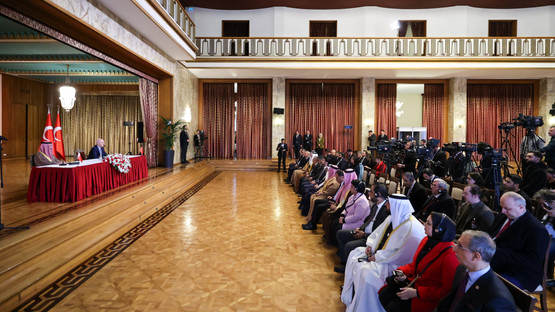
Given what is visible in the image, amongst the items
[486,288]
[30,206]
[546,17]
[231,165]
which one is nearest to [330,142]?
[231,165]

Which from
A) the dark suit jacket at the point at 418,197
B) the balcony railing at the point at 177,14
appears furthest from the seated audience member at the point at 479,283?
the balcony railing at the point at 177,14

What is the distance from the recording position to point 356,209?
12.8 ft

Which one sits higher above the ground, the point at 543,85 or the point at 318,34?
the point at 318,34

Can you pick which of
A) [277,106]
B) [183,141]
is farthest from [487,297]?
[277,106]

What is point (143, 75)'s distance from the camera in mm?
9711

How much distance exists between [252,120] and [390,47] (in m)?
6.14

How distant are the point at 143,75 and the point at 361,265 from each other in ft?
28.9

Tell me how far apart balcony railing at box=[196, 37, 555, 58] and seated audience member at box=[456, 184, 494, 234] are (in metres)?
9.95

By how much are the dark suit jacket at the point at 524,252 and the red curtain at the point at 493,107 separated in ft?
44.4

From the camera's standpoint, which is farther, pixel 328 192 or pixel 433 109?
pixel 433 109

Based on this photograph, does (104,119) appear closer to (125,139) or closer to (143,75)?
(125,139)

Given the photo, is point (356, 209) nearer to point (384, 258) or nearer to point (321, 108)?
point (384, 258)

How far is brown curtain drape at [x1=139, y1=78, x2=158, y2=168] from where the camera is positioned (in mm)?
10031

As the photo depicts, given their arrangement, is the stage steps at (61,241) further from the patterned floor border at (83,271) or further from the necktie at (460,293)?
the necktie at (460,293)
